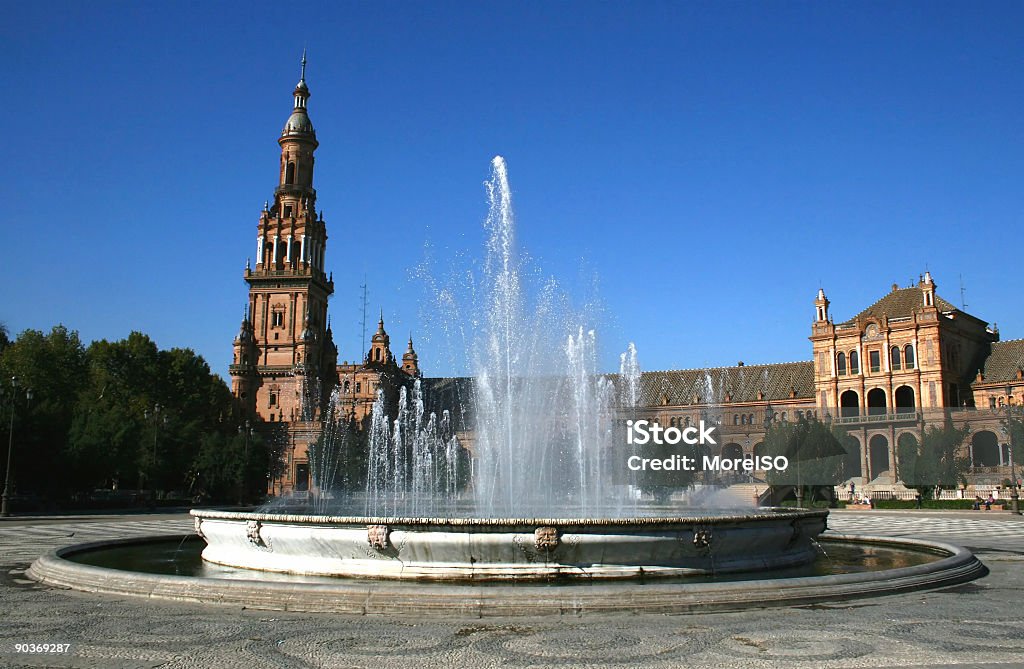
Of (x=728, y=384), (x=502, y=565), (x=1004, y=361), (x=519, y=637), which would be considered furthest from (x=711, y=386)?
(x=519, y=637)

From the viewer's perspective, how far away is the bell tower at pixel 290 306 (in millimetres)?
84625

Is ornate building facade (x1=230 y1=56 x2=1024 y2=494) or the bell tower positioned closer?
ornate building facade (x1=230 y1=56 x2=1024 y2=494)

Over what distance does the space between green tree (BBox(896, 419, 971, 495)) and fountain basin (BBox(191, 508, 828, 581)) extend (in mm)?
46119

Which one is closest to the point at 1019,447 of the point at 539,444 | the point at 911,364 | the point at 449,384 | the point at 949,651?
the point at 911,364

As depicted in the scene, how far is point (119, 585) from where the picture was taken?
33.3 ft

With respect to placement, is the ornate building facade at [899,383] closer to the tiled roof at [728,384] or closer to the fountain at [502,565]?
the tiled roof at [728,384]

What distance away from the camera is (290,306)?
87.1 metres

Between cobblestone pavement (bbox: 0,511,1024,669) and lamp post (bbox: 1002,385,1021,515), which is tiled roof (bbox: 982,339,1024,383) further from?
cobblestone pavement (bbox: 0,511,1024,669)

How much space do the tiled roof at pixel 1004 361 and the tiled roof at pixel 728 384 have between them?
15.3m

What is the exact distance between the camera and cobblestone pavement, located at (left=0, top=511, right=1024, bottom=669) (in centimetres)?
689

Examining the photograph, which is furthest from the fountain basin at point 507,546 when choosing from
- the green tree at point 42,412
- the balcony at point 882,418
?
the balcony at point 882,418

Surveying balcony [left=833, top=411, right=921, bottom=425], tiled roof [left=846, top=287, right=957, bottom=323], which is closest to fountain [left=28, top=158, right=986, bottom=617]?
balcony [left=833, top=411, right=921, bottom=425]

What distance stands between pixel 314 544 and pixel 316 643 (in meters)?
3.64

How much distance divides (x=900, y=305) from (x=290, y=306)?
58948 millimetres
